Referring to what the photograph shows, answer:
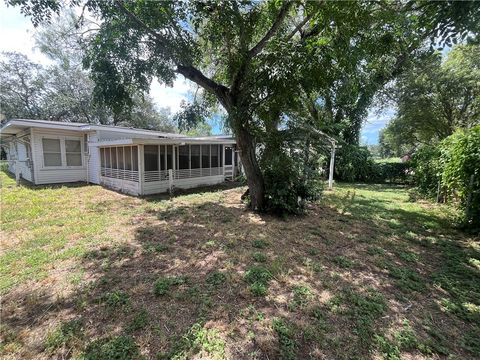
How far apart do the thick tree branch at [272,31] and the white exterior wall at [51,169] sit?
1043 centimetres

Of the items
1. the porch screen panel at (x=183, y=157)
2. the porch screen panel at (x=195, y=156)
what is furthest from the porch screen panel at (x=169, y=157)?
the porch screen panel at (x=195, y=156)

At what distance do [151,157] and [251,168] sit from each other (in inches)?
195

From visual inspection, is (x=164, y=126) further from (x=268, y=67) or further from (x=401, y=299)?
(x=401, y=299)

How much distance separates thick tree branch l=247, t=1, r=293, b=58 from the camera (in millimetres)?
5007

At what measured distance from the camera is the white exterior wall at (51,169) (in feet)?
35.5

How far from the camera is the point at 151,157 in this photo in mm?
9609

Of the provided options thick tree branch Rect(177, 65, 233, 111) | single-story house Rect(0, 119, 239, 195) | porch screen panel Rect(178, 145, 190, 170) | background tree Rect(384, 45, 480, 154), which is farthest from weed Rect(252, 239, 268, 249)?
background tree Rect(384, 45, 480, 154)

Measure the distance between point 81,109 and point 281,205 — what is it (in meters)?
22.8

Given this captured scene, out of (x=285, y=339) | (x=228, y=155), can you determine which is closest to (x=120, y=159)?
(x=228, y=155)

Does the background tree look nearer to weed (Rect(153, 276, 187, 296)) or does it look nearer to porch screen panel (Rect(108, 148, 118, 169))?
weed (Rect(153, 276, 187, 296))

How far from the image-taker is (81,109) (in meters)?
21.6

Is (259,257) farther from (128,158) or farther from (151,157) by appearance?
(128,158)

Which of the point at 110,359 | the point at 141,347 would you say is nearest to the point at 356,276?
the point at 141,347

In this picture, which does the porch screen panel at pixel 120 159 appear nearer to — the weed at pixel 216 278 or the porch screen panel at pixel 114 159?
the porch screen panel at pixel 114 159
